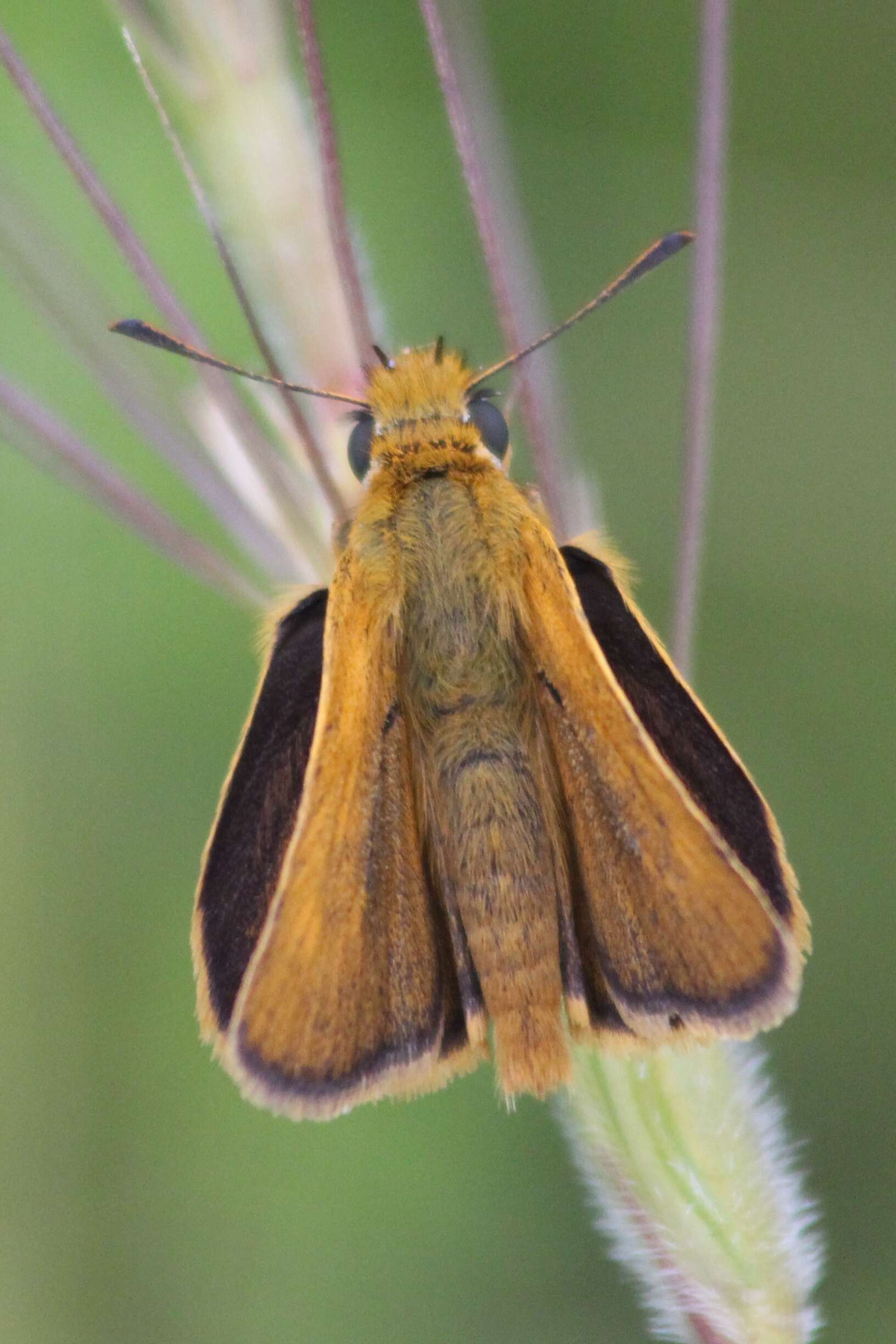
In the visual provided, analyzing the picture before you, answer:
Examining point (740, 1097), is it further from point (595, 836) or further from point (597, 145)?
point (597, 145)

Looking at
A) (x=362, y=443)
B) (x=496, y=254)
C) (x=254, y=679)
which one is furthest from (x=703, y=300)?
(x=254, y=679)

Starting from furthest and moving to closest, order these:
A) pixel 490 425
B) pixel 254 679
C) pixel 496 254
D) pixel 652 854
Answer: pixel 254 679 < pixel 490 425 < pixel 496 254 < pixel 652 854

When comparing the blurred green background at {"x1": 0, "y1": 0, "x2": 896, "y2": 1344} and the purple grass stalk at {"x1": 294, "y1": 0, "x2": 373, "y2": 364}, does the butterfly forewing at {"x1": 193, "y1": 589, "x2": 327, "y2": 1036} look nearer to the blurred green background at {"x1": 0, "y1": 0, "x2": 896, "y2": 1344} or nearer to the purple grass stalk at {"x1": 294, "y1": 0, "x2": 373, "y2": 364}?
the purple grass stalk at {"x1": 294, "y1": 0, "x2": 373, "y2": 364}

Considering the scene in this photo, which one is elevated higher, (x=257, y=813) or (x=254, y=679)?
(x=254, y=679)

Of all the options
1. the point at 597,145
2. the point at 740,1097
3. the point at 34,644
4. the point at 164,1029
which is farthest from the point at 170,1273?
the point at 597,145

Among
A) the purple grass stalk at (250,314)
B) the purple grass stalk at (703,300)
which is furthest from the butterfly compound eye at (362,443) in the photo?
the purple grass stalk at (703,300)

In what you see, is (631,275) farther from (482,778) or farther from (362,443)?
(482,778)
